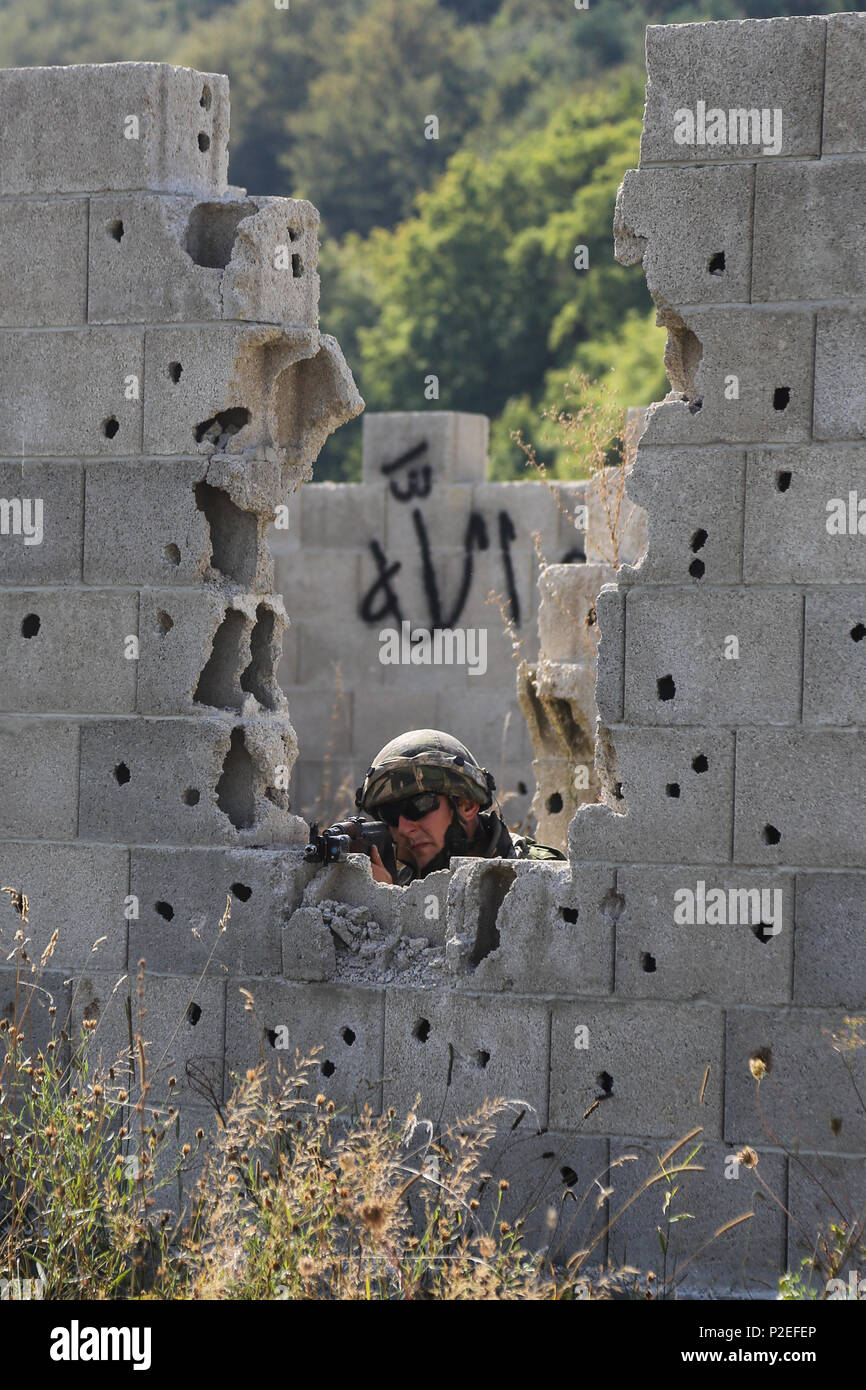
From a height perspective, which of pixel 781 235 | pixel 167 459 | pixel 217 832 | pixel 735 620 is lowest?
pixel 217 832

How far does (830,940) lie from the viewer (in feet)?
17.8

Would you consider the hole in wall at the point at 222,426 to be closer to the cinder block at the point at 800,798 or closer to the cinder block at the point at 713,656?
the cinder block at the point at 713,656

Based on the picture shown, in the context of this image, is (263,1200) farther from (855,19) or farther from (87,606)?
(855,19)

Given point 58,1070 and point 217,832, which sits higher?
point 217,832

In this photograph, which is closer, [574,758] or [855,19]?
[855,19]

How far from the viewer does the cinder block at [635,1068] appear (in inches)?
218

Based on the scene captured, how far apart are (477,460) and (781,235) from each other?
7.35 metres

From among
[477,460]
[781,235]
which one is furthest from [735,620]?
[477,460]

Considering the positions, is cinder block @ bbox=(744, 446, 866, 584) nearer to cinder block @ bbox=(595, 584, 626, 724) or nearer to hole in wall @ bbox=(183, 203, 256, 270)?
cinder block @ bbox=(595, 584, 626, 724)

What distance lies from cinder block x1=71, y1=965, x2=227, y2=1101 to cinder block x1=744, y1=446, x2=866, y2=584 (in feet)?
6.58

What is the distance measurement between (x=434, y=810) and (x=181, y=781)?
0.92m

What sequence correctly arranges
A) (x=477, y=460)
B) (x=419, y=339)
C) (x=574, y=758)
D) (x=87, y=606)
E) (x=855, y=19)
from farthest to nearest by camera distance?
(x=419, y=339) → (x=477, y=460) → (x=574, y=758) → (x=87, y=606) → (x=855, y=19)

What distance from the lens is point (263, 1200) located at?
4.84 m

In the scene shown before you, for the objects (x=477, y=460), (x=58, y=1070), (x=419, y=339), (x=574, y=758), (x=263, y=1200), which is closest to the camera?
(x=263, y=1200)
